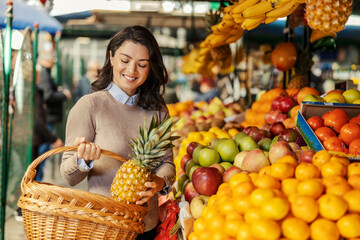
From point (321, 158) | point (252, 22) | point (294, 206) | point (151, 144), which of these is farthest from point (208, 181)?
point (252, 22)

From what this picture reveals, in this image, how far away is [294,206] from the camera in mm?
1709

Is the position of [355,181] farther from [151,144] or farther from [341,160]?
[151,144]

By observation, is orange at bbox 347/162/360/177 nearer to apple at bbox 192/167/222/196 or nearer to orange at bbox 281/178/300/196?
orange at bbox 281/178/300/196

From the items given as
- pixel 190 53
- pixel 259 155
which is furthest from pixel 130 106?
pixel 190 53

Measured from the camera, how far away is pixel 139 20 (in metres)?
8.65

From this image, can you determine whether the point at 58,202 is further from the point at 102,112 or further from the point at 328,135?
the point at 328,135

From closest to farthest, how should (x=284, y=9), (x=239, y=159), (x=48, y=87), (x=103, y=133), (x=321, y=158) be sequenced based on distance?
(x=321, y=158) → (x=103, y=133) → (x=284, y=9) → (x=239, y=159) → (x=48, y=87)

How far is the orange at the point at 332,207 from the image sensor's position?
1651 mm

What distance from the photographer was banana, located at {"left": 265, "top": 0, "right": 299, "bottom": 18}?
9.05ft

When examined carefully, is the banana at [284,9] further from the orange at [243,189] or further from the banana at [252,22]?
the orange at [243,189]

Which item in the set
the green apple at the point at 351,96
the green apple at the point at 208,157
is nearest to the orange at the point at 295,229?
the green apple at the point at 208,157

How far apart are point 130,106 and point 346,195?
1.51 m

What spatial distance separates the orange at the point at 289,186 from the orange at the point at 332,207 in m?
0.17

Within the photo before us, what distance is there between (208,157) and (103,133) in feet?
3.38
